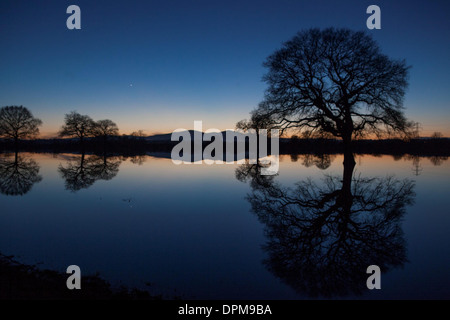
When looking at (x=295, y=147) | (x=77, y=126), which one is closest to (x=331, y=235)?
(x=295, y=147)

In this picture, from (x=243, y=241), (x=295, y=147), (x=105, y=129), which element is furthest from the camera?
(x=105, y=129)

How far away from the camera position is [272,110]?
690 inches

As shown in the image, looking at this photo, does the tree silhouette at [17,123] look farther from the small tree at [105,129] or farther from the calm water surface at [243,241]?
the calm water surface at [243,241]

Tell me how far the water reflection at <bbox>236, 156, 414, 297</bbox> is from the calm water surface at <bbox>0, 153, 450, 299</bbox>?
25 mm

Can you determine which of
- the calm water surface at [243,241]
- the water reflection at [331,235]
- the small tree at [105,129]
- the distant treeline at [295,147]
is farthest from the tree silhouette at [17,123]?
the water reflection at [331,235]

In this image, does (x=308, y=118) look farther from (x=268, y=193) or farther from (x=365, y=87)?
(x=268, y=193)

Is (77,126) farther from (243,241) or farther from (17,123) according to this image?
(243,241)

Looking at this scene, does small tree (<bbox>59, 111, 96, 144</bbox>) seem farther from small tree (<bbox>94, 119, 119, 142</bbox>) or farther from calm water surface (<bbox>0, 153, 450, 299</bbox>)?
calm water surface (<bbox>0, 153, 450, 299</bbox>)

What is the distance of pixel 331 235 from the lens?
562 cm

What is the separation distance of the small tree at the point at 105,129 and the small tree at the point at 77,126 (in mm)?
1359

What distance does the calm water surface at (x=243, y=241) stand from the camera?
12.8 ft

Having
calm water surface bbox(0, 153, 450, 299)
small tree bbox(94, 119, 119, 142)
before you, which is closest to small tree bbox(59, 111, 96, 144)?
small tree bbox(94, 119, 119, 142)

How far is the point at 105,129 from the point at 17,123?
20.8 metres
